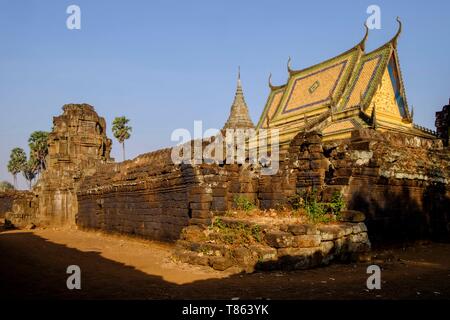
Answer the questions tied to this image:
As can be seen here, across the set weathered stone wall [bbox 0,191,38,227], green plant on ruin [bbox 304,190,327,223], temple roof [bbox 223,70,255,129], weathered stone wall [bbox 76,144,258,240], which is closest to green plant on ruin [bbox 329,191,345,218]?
green plant on ruin [bbox 304,190,327,223]

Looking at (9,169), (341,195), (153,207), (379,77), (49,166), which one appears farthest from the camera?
(9,169)

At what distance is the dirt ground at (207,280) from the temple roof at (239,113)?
72.0 ft

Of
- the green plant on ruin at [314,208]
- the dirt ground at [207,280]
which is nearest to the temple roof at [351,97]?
the green plant on ruin at [314,208]

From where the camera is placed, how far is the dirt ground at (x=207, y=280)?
213 inches

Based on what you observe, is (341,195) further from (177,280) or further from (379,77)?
(379,77)

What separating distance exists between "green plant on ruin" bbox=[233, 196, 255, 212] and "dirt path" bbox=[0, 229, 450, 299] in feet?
8.38

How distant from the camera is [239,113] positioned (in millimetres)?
31750

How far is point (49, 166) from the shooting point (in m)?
23.2

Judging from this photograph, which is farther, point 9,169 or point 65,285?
point 9,169

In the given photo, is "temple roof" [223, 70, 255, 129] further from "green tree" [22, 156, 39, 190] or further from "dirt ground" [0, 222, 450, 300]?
"green tree" [22, 156, 39, 190]

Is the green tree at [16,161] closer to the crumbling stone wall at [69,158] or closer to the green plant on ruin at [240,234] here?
the crumbling stone wall at [69,158]

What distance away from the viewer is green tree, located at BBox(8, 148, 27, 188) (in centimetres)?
6488
